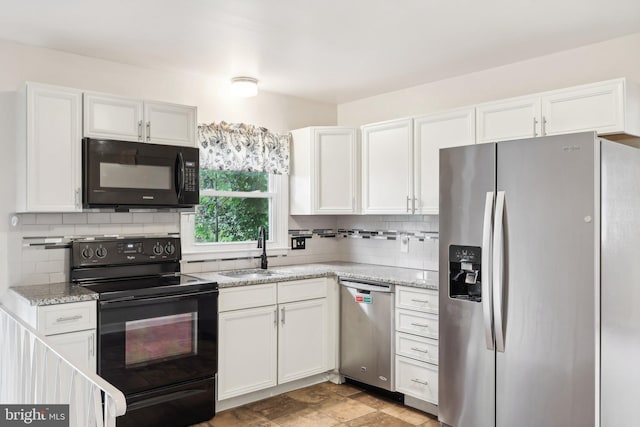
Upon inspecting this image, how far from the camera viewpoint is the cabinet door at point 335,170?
13.9 ft

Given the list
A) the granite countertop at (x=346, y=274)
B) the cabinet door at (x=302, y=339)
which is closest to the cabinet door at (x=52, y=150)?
the granite countertop at (x=346, y=274)

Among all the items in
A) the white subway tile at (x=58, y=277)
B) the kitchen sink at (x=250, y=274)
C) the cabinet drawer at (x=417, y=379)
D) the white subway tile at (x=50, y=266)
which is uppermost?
the white subway tile at (x=50, y=266)

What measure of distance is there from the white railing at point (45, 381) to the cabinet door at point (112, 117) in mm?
1199

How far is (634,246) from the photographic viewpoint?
2.62 meters

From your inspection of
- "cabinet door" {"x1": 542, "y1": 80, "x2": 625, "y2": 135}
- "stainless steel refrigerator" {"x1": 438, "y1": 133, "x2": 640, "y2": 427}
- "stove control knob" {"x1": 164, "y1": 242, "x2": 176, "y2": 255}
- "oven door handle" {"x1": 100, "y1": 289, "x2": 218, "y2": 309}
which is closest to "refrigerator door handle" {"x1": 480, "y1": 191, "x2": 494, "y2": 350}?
"stainless steel refrigerator" {"x1": 438, "y1": 133, "x2": 640, "y2": 427}

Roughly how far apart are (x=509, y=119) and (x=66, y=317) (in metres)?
2.87

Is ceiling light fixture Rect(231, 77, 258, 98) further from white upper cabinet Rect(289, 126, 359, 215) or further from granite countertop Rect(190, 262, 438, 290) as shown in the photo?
granite countertop Rect(190, 262, 438, 290)

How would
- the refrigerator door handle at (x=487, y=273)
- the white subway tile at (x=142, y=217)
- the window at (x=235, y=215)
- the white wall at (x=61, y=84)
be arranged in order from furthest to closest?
1. the window at (x=235, y=215)
2. the white subway tile at (x=142, y=217)
3. the white wall at (x=61, y=84)
4. the refrigerator door handle at (x=487, y=273)

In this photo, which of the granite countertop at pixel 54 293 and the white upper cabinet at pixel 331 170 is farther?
the white upper cabinet at pixel 331 170

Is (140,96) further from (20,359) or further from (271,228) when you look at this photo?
(20,359)

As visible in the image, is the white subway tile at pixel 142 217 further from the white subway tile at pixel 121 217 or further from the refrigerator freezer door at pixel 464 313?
the refrigerator freezer door at pixel 464 313

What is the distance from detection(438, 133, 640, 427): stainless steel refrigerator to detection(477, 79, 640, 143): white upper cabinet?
1.03ft

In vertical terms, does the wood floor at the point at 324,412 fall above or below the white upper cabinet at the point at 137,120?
below

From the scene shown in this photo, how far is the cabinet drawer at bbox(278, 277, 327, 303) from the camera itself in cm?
369
